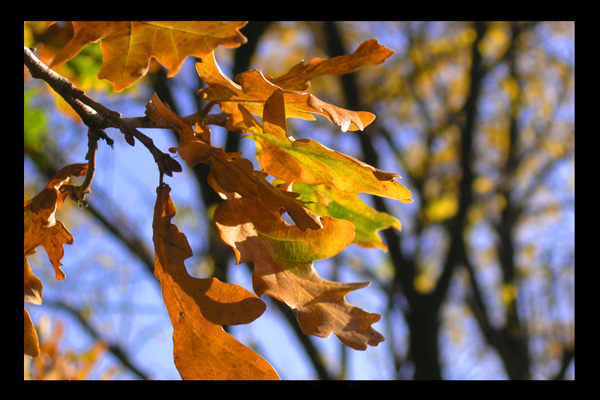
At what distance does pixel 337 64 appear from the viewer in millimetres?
833

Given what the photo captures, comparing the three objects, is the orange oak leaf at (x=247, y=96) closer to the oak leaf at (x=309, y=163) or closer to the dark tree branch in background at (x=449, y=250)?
the oak leaf at (x=309, y=163)

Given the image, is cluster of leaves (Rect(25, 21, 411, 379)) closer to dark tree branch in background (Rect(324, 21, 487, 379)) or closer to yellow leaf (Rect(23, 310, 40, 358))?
yellow leaf (Rect(23, 310, 40, 358))

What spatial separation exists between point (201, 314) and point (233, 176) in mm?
199

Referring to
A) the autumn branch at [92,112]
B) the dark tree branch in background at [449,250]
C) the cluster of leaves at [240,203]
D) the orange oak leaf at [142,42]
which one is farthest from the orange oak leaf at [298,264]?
the dark tree branch in background at [449,250]

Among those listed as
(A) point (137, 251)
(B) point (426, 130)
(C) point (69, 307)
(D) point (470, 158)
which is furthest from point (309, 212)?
(B) point (426, 130)

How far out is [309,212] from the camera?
0.65 metres

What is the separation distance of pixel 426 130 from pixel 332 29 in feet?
6.02

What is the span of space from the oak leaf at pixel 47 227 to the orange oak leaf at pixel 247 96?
0.26 m

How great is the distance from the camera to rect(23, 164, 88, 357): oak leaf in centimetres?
76

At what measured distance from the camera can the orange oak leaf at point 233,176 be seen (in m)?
0.65

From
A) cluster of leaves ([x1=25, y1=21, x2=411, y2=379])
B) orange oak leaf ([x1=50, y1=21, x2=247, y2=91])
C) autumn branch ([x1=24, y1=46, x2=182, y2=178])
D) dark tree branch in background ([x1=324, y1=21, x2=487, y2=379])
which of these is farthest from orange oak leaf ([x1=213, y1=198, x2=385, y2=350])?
dark tree branch in background ([x1=324, y1=21, x2=487, y2=379])

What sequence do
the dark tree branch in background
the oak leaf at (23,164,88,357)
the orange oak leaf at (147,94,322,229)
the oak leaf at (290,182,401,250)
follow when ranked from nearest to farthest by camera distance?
1. the orange oak leaf at (147,94,322,229)
2. the oak leaf at (23,164,88,357)
3. the oak leaf at (290,182,401,250)
4. the dark tree branch in background

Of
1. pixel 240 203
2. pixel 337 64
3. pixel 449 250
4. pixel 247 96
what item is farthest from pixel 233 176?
pixel 449 250

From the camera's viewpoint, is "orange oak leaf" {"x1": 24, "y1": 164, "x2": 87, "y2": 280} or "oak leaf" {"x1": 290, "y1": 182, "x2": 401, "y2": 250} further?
"oak leaf" {"x1": 290, "y1": 182, "x2": 401, "y2": 250}
